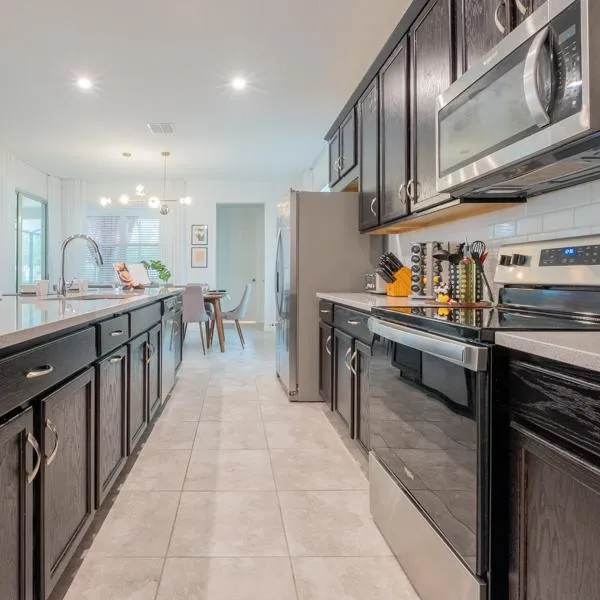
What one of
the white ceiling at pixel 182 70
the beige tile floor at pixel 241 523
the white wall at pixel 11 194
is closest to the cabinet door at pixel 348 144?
the white ceiling at pixel 182 70

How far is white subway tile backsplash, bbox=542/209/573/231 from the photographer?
5.71 ft

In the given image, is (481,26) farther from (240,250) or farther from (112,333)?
(240,250)

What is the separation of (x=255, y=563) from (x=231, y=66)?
12.1ft

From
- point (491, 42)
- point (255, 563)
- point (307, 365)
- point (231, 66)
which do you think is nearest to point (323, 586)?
point (255, 563)

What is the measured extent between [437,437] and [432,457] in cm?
7

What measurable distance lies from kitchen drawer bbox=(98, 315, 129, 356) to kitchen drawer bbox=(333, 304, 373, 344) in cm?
106

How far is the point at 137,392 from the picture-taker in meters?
2.43

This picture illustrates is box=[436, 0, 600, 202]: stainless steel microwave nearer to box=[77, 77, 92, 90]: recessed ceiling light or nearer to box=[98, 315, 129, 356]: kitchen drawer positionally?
box=[98, 315, 129, 356]: kitchen drawer

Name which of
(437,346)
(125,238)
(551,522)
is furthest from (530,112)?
(125,238)

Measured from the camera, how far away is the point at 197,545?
5.65 ft

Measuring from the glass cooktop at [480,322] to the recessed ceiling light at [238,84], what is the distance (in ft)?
10.4

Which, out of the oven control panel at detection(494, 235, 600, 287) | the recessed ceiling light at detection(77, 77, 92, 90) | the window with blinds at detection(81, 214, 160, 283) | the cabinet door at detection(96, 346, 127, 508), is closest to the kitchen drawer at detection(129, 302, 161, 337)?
the cabinet door at detection(96, 346, 127, 508)

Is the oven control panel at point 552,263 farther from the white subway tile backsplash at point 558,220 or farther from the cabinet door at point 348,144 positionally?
the cabinet door at point 348,144

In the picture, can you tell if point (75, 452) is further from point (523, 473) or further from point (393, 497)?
point (523, 473)
